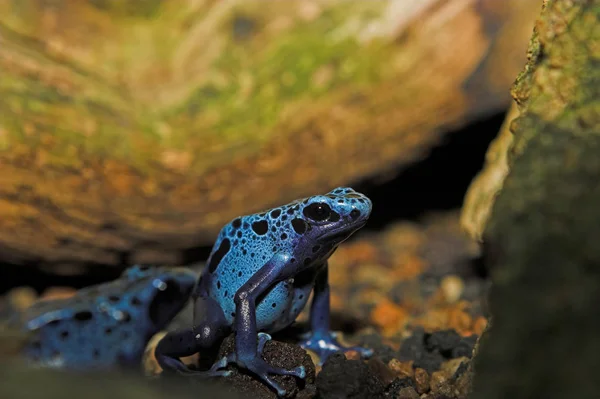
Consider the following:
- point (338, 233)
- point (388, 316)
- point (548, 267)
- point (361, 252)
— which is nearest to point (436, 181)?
point (361, 252)

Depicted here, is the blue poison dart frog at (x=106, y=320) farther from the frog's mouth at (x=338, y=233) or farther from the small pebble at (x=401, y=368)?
the small pebble at (x=401, y=368)

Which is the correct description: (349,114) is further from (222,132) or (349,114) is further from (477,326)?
(477,326)

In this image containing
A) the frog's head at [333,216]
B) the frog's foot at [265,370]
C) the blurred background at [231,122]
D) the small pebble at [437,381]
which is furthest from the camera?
the blurred background at [231,122]

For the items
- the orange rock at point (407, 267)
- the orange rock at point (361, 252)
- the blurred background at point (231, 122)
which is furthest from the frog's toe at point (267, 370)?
the orange rock at point (361, 252)

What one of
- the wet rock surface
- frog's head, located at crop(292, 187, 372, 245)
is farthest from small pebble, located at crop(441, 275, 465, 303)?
frog's head, located at crop(292, 187, 372, 245)

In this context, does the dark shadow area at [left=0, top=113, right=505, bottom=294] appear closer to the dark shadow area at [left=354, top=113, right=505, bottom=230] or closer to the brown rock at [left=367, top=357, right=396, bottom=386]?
the dark shadow area at [left=354, top=113, right=505, bottom=230]

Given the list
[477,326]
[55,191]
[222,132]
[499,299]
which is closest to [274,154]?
[222,132]
